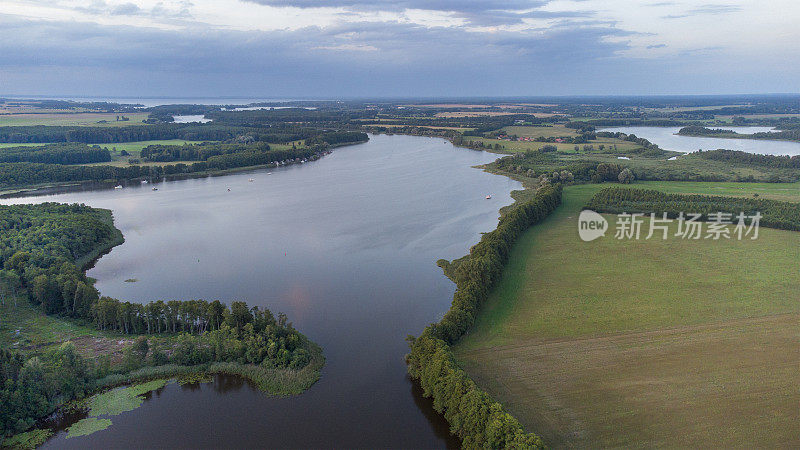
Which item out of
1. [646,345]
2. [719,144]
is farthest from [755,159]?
[646,345]

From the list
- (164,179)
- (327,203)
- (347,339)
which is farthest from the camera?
(164,179)

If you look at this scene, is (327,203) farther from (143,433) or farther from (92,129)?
(92,129)

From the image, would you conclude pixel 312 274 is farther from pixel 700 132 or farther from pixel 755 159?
pixel 700 132

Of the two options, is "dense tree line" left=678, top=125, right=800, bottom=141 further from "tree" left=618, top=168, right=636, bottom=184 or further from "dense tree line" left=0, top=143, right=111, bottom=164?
"dense tree line" left=0, top=143, right=111, bottom=164

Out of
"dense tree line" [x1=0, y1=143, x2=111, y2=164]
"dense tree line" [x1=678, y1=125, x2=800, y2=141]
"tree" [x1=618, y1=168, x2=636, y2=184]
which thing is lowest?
"tree" [x1=618, y1=168, x2=636, y2=184]

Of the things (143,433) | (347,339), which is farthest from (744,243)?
(143,433)

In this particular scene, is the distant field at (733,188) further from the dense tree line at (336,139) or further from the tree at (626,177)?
the dense tree line at (336,139)

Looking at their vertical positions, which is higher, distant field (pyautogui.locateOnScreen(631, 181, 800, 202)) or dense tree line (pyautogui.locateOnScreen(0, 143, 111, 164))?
dense tree line (pyautogui.locateOnScreen(0, 143, 111, 164))

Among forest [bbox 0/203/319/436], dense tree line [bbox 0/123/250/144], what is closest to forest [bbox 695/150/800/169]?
forest [bbox 0/203/319/436]
